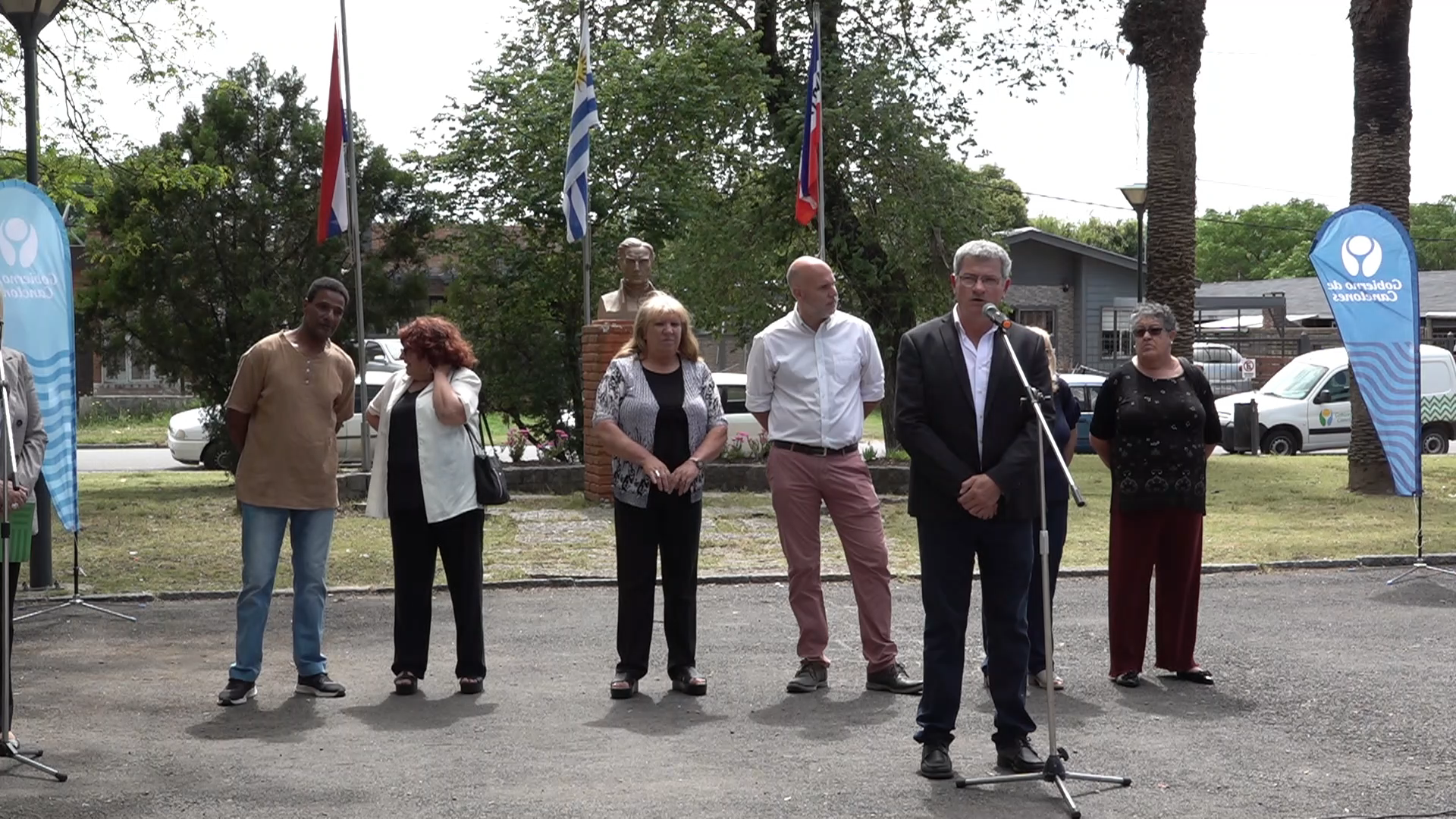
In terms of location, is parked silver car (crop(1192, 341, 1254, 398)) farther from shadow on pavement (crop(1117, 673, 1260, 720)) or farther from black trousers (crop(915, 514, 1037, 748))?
black trousers (crop(915, 514, 1037, 748))

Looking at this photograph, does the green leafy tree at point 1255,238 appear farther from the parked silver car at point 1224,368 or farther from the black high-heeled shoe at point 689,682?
the black high-heeled shoe at point 689,682

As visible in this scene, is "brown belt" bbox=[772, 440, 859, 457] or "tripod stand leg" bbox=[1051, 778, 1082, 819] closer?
"tripod stand leg" bbox=[1051, 778, 1082, 819]

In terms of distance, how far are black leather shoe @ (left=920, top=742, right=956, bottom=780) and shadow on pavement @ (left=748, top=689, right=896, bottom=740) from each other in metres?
0.68

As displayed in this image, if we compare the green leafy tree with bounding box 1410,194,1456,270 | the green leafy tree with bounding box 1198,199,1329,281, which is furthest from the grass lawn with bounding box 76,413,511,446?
the green leafy tree with bounding box 1410,194,1456,270

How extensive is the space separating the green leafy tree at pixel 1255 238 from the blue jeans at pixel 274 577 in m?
113

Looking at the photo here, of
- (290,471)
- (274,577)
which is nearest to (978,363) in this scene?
(290,471)

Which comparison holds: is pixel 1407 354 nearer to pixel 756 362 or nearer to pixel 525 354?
pixel 756 362

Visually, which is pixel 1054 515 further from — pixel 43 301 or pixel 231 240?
pixel 231 240

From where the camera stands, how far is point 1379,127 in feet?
61.7

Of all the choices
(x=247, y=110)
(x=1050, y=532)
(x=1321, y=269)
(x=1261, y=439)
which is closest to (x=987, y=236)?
(x=1261, y=439)

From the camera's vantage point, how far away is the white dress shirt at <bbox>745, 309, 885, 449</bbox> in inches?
316

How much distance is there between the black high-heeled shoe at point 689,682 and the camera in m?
7.92

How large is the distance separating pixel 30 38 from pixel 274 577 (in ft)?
16.5

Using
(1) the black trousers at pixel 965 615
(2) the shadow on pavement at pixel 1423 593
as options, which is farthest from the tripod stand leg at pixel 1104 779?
(2) the shadow on pavement at pixel 1423 593
